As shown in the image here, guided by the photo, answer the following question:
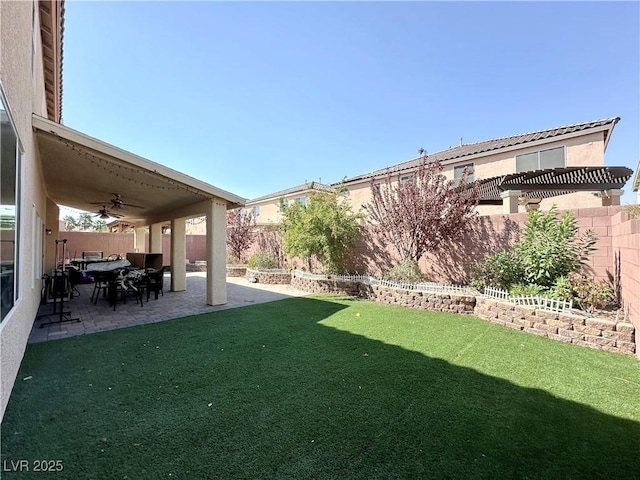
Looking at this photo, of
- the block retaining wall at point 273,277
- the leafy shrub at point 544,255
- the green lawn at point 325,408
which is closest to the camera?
the green lawn at point 325,408

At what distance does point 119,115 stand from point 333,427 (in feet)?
46.1

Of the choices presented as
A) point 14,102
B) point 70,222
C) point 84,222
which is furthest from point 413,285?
point 70,222

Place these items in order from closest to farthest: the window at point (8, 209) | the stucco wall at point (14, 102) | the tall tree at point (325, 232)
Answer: the stucco wall at point (14, 102), the window at point (8, 209), the tall tree at point (325, 232)

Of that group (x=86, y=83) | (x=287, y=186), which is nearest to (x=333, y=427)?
(x=86, y=83)

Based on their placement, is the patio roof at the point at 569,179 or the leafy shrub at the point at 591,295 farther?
the patio roof at the point at 569,179

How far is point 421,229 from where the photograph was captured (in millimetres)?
10062

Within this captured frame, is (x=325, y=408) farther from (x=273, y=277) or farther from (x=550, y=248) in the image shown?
(x=273, y=277)

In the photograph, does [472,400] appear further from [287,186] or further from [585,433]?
[287,186]

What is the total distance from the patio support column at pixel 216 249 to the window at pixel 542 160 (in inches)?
571

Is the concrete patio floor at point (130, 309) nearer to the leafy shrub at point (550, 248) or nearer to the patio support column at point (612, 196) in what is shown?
the leafy shrub at point (550, 248)

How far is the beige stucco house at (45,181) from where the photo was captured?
336cm

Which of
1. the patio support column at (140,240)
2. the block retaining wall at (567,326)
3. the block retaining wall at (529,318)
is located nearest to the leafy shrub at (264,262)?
the block retaining wall at (529,318)

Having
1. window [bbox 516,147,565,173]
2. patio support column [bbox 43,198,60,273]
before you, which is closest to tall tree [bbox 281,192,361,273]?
window [bbox 516,147,565,173]

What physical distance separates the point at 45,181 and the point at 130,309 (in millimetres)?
5357
